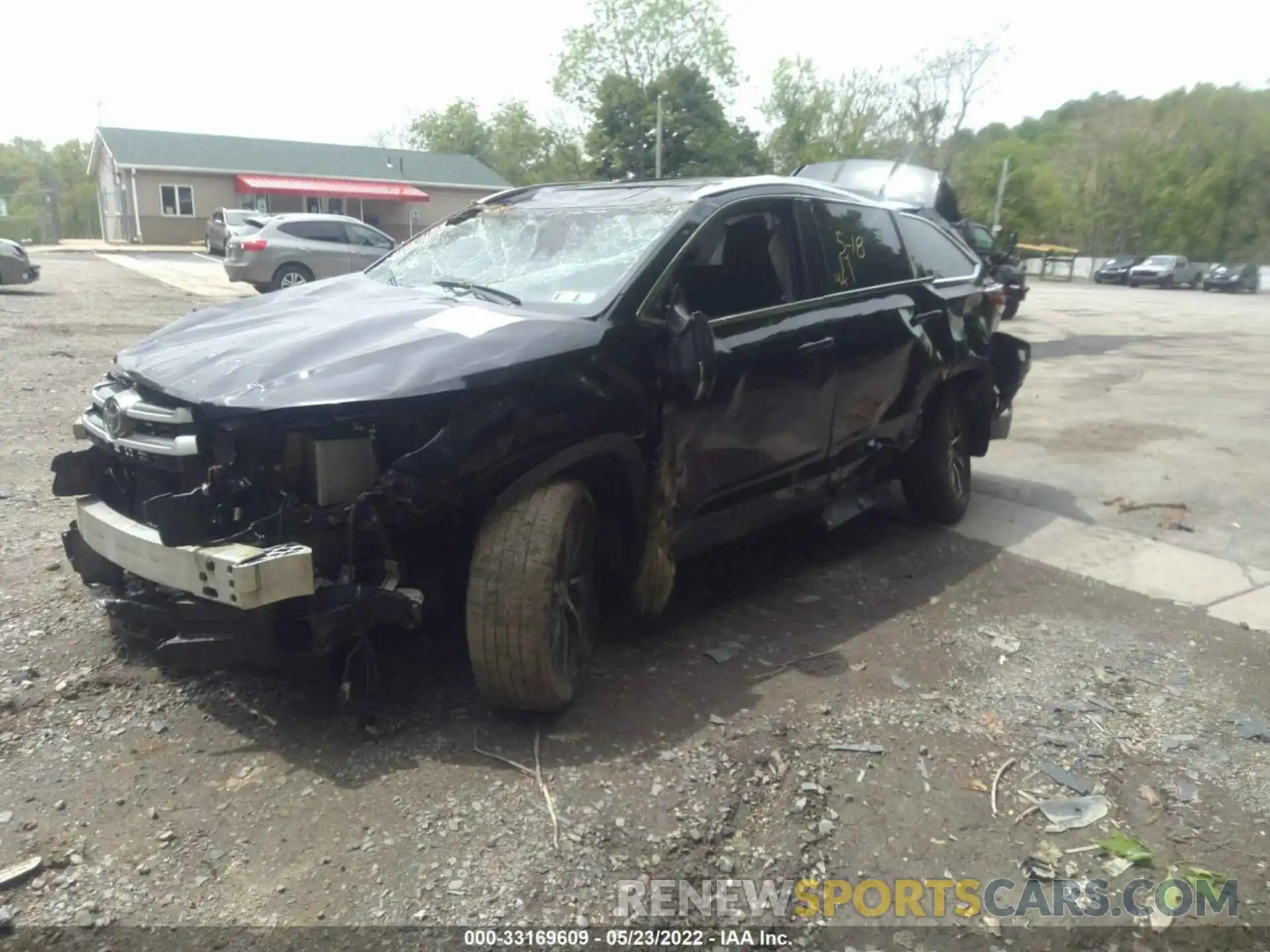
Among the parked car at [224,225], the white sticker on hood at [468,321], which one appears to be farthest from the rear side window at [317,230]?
the white sticker on hood at [468,321]

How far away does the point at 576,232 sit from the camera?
13.0ft

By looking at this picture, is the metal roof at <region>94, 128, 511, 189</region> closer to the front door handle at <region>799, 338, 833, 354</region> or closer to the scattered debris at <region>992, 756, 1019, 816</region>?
the front door handle at <region>799, 338, 833, 354</region>

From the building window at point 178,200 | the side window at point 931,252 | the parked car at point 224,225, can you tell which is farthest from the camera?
the building window at point 178,200

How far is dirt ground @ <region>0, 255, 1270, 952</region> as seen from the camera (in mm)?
2471

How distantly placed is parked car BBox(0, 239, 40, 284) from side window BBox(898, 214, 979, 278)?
16040mm

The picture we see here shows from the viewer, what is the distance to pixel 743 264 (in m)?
3.99

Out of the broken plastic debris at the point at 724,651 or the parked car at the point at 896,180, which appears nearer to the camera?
the broken plastic debris at the point at 724,651

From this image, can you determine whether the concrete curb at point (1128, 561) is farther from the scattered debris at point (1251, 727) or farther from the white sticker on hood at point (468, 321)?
the white sticker on hood at point (468, 321)

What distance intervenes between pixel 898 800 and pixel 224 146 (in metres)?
46.9

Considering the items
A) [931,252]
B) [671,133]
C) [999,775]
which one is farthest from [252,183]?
[999,775]

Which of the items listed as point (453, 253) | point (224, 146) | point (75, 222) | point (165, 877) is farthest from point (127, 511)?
point (75, 222)

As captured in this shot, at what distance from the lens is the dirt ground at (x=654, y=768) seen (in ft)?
8.11

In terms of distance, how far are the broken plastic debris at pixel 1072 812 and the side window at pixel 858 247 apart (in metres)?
2.35

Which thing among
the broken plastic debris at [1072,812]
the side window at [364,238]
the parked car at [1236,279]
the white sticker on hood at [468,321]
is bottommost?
the broken plastic debris at [1072,812]
